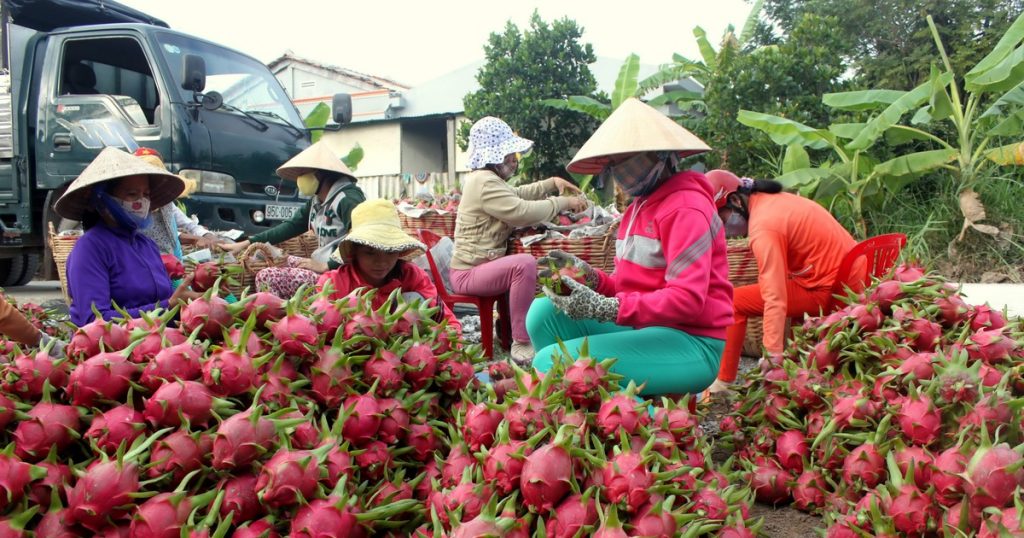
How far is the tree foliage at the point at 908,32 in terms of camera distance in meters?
14.6

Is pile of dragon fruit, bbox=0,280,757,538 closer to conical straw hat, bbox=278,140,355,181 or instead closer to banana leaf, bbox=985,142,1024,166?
conical straw hat, bbox=278,140,355,181

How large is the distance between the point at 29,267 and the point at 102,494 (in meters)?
9.87

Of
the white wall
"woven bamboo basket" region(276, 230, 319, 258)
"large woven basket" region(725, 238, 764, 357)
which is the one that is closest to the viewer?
"large woven basket" region(725, 238, 764, 357)

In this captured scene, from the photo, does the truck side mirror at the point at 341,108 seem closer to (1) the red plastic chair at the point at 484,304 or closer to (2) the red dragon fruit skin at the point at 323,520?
(1) the red plastic chair at the point at 484,304

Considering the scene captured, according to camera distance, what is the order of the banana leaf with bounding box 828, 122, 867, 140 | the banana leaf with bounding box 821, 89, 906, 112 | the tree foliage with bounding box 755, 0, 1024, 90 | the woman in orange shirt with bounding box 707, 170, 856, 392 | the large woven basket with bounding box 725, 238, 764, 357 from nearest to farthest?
the woman in orange shirt with bounding box 707, 170, 856, 392 → the large woven basket with bounding box 725, 238, 764, 357 → the banana leaf with bounding box 828, 122, 867, 140 → the banana leaf with bounding box 821, 89, 906, 112 → the tree foliage with bounding box 755, 0, 1024, 90

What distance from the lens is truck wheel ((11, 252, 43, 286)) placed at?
9.27m

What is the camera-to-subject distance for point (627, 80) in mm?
10812

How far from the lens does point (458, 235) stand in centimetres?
478

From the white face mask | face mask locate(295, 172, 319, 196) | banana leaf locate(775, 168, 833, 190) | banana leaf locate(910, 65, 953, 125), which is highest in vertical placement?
banana leaf locate(910, 65, 953, 125)

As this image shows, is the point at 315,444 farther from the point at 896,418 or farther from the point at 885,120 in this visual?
the point at 885,120

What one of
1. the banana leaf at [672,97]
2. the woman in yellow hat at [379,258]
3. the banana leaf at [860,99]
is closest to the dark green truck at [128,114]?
the woman in yellow hat at [379,258]

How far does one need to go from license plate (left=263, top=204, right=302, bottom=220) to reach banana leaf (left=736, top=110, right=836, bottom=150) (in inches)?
172

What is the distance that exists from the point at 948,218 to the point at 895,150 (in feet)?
7.21

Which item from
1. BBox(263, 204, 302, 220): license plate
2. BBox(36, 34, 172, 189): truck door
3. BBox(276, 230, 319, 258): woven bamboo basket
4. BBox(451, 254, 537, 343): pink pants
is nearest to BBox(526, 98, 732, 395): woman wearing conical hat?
BBox(451, 254, 537, 343): pink pants
